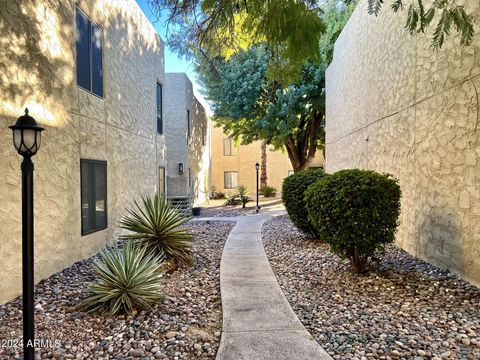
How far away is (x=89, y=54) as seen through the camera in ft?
23.4

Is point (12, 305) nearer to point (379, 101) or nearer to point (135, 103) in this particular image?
point (135, 103)

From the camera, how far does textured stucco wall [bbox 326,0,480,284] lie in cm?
465

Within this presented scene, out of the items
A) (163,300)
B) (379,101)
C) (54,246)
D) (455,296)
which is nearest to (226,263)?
(163,300)

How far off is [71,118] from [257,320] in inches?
195

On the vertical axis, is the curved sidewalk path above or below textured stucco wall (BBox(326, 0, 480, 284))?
below

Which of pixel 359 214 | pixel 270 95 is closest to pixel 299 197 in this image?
pixel 359 214

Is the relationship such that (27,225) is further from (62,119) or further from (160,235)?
(62,119)

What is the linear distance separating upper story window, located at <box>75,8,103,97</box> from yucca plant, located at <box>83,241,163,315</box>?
13.1ft

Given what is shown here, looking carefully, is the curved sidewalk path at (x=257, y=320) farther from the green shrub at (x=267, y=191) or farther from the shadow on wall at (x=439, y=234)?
the green shrub at (x=267, y=191)

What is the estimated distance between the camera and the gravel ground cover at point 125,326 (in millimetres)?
3332

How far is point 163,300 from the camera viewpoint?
4.56m

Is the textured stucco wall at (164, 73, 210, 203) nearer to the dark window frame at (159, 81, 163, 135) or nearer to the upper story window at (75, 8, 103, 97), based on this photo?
the dark window frame at (159, 81, 163, 135)

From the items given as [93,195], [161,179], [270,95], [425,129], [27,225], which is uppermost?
[270,95]

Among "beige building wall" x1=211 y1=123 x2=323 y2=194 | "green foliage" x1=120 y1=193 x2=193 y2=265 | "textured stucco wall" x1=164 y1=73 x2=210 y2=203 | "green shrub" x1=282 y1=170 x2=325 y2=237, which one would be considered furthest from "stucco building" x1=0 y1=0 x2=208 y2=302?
"beige building wall" x1=211 y1=123 x2=323 y2=194
